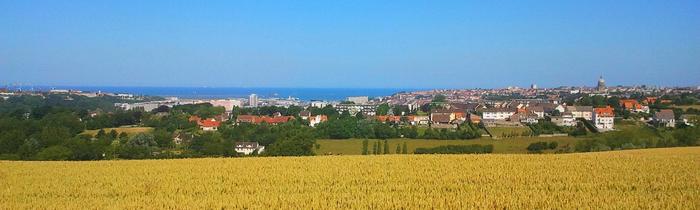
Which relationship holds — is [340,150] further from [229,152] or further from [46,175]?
[46,175]

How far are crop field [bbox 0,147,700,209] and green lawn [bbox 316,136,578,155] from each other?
2893 centimetres

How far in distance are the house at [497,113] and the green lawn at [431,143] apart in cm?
3619

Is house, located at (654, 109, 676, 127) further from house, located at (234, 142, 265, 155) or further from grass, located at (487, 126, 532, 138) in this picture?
house, located at (234, 142, 265, 155)

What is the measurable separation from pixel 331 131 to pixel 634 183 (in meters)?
53.1

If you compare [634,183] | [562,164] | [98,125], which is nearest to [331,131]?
[98,125]

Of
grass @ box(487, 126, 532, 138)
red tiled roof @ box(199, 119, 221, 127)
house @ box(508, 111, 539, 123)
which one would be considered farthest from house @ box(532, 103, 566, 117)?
red tiled roof @ box(199, 119, 221, 127)

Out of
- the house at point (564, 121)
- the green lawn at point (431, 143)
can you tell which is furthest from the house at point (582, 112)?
the green lawn at point (431, 143)

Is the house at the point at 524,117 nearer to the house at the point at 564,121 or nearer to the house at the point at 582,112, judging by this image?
the house at the point at 564,121

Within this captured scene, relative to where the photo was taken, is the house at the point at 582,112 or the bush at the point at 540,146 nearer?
the bush at the point at 540,146

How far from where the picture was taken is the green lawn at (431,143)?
51.8 m

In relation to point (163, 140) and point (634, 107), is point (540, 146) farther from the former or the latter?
point (634, 107)

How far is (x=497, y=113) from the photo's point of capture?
101m

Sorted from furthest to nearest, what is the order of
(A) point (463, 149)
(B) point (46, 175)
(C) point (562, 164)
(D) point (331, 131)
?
(D) point (331, 131) → (A) point (463, 149) → (C) point (562, 164) → (B) point (46, 175)

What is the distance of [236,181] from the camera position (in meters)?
17.1
